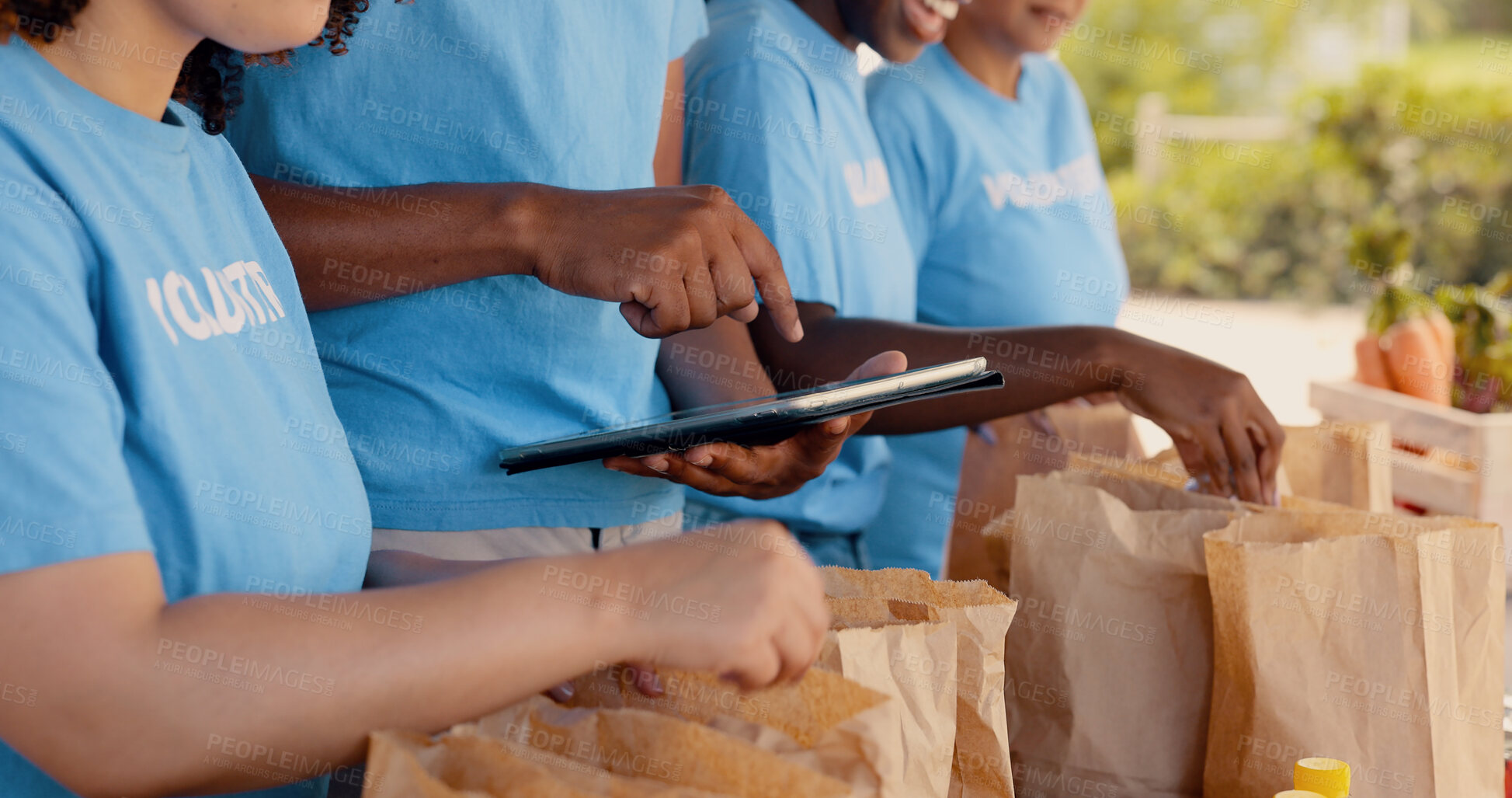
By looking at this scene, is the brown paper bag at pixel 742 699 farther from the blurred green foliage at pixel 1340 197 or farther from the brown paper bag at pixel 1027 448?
the blurred green foliage at pixel 1340 197

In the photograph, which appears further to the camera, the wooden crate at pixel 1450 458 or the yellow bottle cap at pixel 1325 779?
the wooden crate at pixel 1450 458

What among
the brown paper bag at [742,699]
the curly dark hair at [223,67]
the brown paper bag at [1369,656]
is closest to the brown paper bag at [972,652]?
the brown paper bag at [742,699]

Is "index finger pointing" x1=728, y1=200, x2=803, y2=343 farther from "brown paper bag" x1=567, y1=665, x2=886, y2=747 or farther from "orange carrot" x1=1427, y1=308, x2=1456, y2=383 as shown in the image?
"orange carrot" x1=1427, y1=308, x2=1456, y2=383

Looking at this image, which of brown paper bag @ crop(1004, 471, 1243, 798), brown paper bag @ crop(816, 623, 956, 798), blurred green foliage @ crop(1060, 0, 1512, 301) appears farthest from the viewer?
blurred green foliage @ crop(1060, 0, 1512, 301)

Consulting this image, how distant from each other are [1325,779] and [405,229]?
77 centimetres

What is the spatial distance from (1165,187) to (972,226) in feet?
24.6

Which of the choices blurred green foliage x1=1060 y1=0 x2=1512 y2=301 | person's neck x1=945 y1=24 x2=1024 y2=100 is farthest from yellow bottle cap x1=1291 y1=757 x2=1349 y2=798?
blurred green foliage x1=1060 y1=0 x2=1512 y2=301

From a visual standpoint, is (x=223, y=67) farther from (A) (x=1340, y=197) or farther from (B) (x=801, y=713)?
(A) (x=1340, y=197)

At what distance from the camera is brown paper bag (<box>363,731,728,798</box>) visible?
0.58m

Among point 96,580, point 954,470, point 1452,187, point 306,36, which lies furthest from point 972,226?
point 1452,187

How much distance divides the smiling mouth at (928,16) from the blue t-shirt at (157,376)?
923 millimetres

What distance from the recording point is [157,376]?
0.62 metres

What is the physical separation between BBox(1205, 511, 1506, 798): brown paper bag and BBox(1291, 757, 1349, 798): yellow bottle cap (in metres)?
0.11

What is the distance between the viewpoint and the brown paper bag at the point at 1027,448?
1.62 meters
